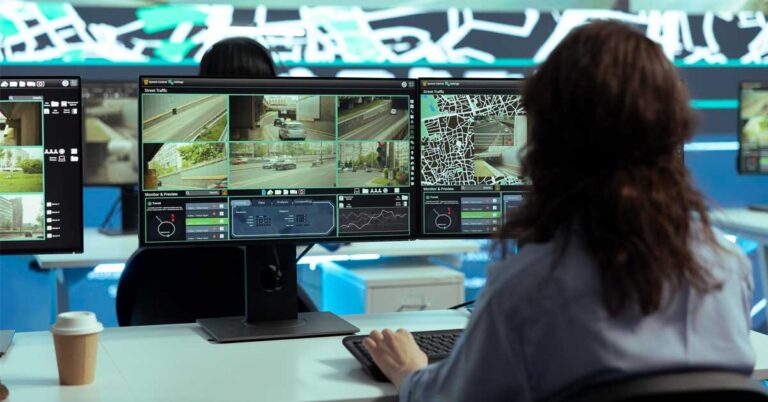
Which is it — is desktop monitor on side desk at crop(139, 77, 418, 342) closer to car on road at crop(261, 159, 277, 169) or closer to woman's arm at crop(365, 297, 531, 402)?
car on road at crop(261, 159, 277, 169)

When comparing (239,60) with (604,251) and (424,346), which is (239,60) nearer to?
(424,346)

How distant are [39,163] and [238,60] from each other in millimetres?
708

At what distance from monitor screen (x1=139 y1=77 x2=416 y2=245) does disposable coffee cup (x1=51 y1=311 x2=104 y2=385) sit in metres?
0.33

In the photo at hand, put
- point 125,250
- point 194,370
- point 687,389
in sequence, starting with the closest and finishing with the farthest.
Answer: point 687,389 → point 194,370 → point 125,250

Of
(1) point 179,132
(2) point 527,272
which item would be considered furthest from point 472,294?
(2) point 527,272

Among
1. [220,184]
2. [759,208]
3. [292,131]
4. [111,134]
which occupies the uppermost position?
[111,134]

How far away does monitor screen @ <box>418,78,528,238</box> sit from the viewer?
2.02 meters

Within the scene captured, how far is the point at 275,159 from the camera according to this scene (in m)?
1.92

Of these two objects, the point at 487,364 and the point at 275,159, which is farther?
the point at 275,159

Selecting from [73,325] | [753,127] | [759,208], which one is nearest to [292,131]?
[73,325]

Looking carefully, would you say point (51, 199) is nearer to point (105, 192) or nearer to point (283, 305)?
point (283, 305)

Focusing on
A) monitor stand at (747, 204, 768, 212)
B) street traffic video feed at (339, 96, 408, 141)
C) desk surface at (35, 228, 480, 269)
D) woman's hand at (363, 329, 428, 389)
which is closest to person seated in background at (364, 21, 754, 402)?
woman's hand at (363, 329, 428, 389)

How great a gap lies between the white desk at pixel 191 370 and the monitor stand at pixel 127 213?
6.28 ft

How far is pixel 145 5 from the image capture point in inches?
174
